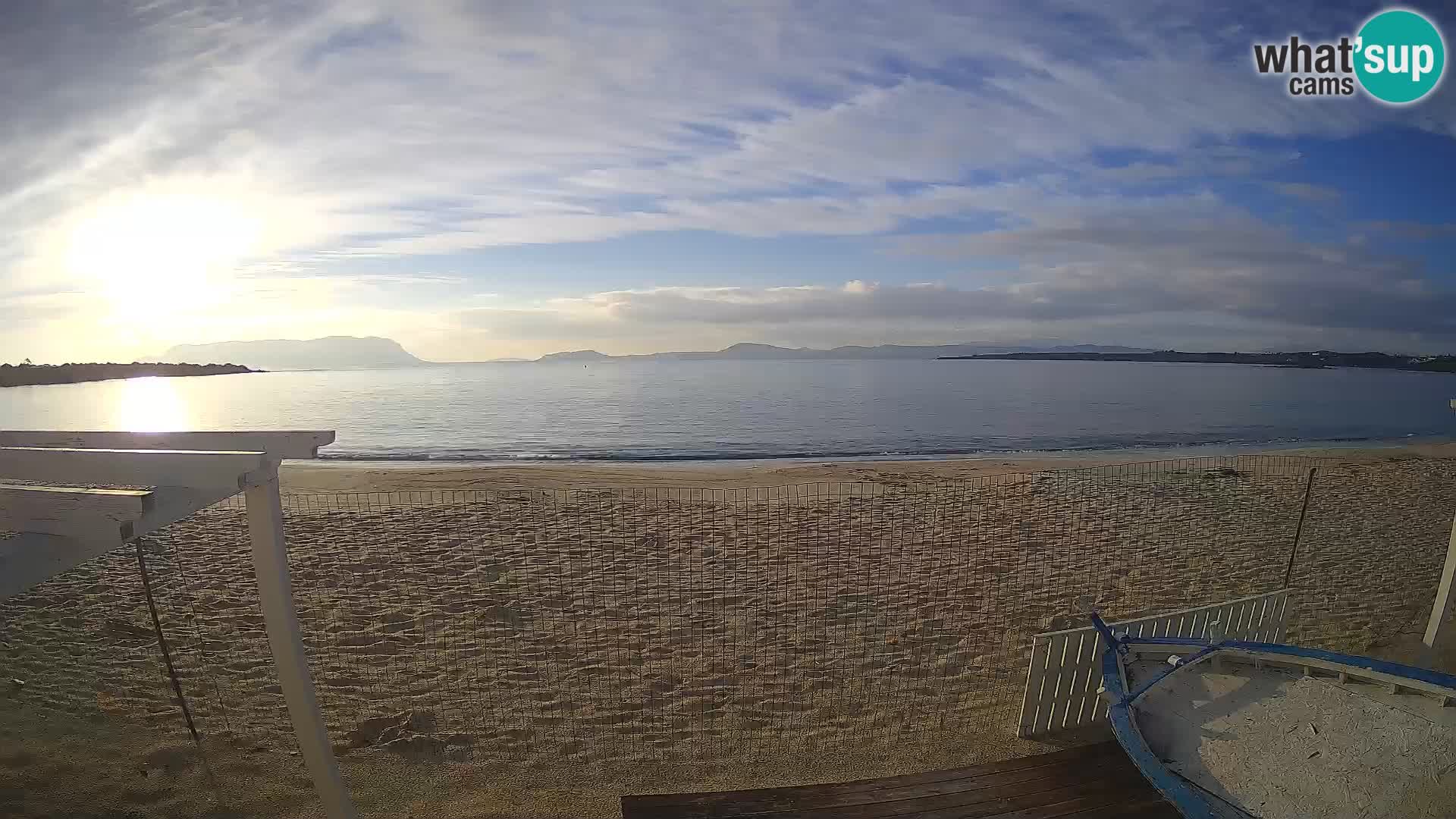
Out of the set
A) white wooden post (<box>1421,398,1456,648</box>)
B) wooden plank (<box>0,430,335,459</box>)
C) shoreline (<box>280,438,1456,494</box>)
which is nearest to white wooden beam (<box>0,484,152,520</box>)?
wooden plank (<box>0,430,335,459</box>)

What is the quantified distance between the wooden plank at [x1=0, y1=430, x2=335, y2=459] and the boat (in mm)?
4452

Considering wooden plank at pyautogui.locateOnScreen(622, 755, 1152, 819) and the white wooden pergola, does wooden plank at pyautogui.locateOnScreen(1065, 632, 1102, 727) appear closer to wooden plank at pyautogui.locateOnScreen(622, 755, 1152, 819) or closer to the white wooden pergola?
wooden plank at pyautogui.locateOnScreen(622, 755, 1152, 819)

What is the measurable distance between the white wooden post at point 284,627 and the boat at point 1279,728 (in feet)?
13.4

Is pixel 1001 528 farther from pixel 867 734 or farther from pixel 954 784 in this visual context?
pixel 954 784

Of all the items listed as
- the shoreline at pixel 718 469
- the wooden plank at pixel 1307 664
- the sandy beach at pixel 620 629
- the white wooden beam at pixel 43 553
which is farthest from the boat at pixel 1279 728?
Result: the shoreline at pixel 718 469

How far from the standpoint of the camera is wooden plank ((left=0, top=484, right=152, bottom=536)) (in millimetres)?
2340

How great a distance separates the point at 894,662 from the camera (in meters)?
7.36

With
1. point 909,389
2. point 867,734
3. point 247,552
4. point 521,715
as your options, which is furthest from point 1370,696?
point 909,389

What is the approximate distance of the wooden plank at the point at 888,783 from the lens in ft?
13.9

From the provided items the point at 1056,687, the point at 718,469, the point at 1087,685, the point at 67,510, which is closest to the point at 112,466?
the point at 67,510

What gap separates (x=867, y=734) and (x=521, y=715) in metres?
2.82

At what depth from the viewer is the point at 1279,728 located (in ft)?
14.0

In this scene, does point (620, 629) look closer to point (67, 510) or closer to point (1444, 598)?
point (67, 510)

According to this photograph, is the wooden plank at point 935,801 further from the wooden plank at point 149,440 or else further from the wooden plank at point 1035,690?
the wooden plank at point 149,440
